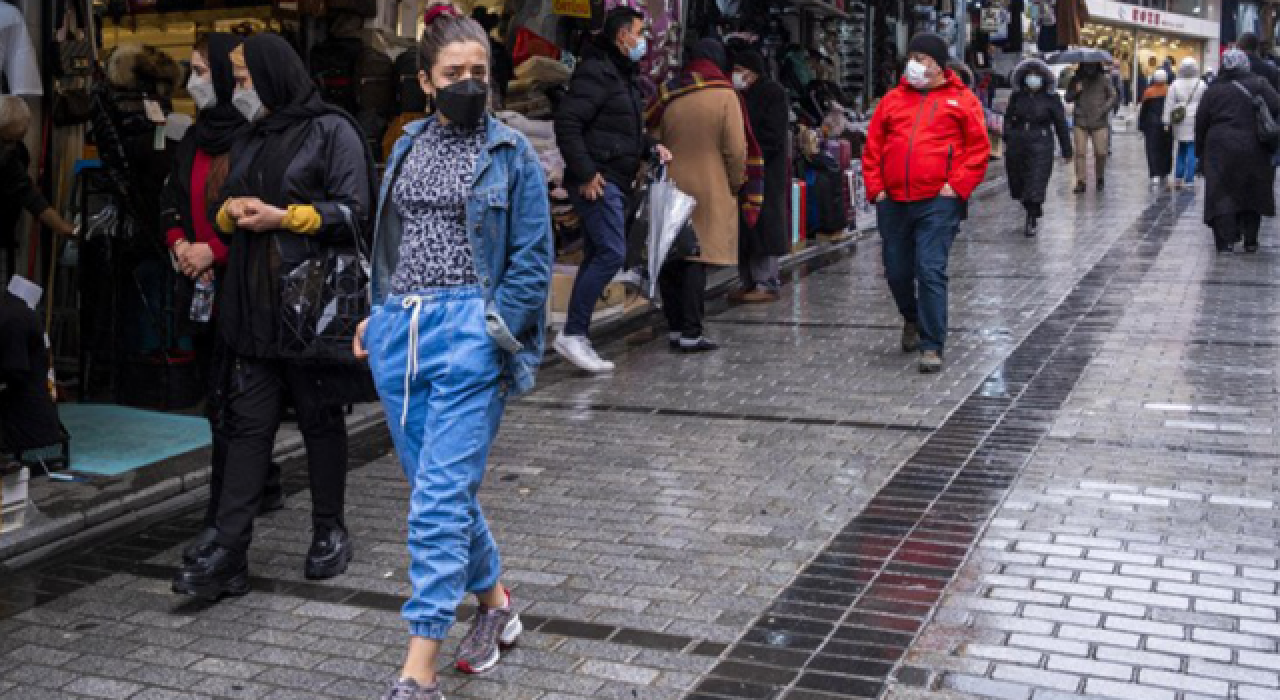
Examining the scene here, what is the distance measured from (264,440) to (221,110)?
46.6 inches

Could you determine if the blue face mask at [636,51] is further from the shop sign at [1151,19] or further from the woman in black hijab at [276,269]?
the shop sign at [1151,19]

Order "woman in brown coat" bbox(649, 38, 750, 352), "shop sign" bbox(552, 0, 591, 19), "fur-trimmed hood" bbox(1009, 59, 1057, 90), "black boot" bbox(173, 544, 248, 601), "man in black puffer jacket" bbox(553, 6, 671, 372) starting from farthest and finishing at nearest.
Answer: "fur-trimmed hood" bbox(1009, 59, 1057, 90), "shop sign" bbox(552, 0, 591, 19), "woman in brown coat" bbox(649, 38, 750, 352), "man in black puffer jacket" bbox(553, 6, 671, 372), "black boot" bbox(173, 544, 248, 601)

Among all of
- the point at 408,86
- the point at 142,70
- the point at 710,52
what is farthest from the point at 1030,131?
the point at 142,70

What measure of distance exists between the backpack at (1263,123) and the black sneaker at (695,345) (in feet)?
22.4

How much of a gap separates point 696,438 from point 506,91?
460cm

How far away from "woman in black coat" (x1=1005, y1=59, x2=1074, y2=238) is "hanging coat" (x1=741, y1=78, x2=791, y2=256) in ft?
18.6

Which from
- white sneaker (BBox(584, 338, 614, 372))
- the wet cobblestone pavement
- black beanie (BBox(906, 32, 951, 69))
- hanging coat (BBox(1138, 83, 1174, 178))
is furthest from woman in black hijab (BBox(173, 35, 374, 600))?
hanging coat (BBox(1138, 83, 1174, 178))

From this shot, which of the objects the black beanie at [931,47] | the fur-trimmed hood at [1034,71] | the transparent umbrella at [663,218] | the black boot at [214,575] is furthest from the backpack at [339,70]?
the fur-trimmed hood at [1034,71]

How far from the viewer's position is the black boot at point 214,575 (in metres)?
5.05

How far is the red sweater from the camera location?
18.2 feet

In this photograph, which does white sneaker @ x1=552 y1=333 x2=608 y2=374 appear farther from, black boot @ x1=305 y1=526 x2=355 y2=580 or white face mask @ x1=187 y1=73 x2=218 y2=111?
black boot @ x1=305 y1=526 x2=355 y2=580

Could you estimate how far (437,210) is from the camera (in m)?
4.26

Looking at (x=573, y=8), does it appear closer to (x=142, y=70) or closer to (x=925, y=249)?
(x=142, y=70)

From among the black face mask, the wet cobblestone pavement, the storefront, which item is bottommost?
the wet cobblestone pavement
